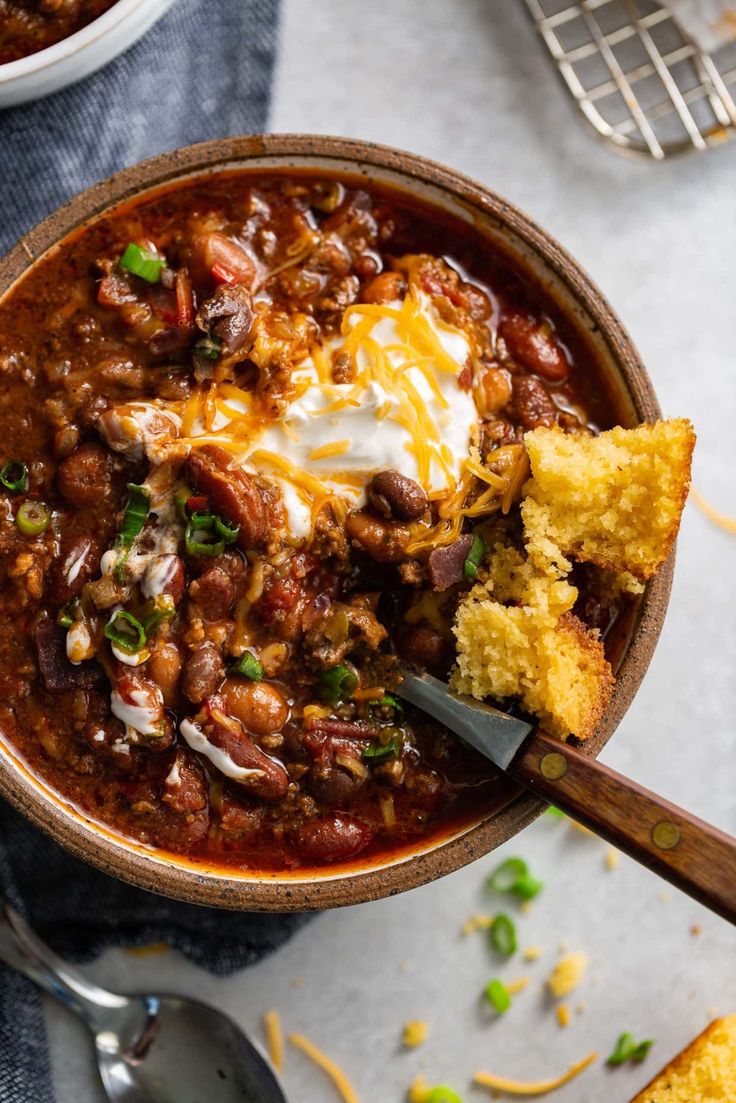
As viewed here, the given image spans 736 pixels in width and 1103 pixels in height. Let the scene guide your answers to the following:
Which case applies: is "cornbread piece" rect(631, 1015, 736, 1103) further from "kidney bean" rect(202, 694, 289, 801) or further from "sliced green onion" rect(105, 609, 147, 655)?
"sliced green onion" rect(105, 609, 147, 655)

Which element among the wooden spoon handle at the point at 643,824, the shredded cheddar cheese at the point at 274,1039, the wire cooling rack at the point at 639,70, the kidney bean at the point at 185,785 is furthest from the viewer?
the wire cooling rack at the point at 639,70

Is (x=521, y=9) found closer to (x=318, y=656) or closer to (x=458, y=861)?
(x=318, y=656)

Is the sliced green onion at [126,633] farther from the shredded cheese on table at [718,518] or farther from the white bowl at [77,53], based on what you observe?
the shredded cheese on table at [718,518]

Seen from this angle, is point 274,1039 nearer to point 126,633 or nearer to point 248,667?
point 248,667

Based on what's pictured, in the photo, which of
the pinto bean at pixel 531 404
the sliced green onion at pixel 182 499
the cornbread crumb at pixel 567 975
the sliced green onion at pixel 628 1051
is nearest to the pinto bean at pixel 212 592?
the sliced green onion at pixel 182 499

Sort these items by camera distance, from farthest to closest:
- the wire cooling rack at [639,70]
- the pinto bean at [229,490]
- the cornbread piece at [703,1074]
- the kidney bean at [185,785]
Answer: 1. the wire cooling rack at [639,70]
2. the cornbread piece at [703,1074]
3. the kidney bean at [185,785]
4. the pinto bean at [229,490]

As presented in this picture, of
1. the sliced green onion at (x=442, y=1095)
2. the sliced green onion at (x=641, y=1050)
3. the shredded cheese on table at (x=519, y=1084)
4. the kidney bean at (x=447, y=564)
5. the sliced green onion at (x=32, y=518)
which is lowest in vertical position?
the sliced green onion at (x=641, y=1050)
